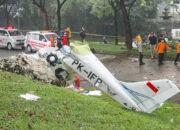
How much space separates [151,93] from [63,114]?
8.14 ft

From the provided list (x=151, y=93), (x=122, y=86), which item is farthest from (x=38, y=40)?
(x=151, y=93)

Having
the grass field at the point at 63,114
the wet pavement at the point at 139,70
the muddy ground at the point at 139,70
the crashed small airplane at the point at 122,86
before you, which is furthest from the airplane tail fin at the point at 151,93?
the muddy ground at the point at 139,70

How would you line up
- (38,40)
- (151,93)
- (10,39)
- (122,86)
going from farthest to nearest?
(10,39) < (38,40) < (122,86) < (151,93)

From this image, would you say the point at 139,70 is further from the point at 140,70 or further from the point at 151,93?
the point at 151,93

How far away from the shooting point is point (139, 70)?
15.2 m

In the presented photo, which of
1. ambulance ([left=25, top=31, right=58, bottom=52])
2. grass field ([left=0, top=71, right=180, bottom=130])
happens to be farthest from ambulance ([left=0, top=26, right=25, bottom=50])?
grass field ([left=0, top=71, right=180, bottom=130])

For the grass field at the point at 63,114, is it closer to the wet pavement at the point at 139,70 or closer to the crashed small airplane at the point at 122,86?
the crashed small airplane at the point at 122,86

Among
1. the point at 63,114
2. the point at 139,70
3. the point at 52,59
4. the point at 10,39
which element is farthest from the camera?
the point at 10,39

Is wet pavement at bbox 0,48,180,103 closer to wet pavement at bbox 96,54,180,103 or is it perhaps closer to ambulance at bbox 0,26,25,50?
wet pavement at bbox 96,54,180,103

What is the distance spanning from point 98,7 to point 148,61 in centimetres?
2319

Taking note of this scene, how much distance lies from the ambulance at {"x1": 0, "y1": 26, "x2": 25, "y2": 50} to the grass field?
16.8 metres

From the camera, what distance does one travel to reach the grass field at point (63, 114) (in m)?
5.46

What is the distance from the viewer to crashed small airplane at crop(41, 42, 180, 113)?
21.7 feet

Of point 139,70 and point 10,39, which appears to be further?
point 10,39
